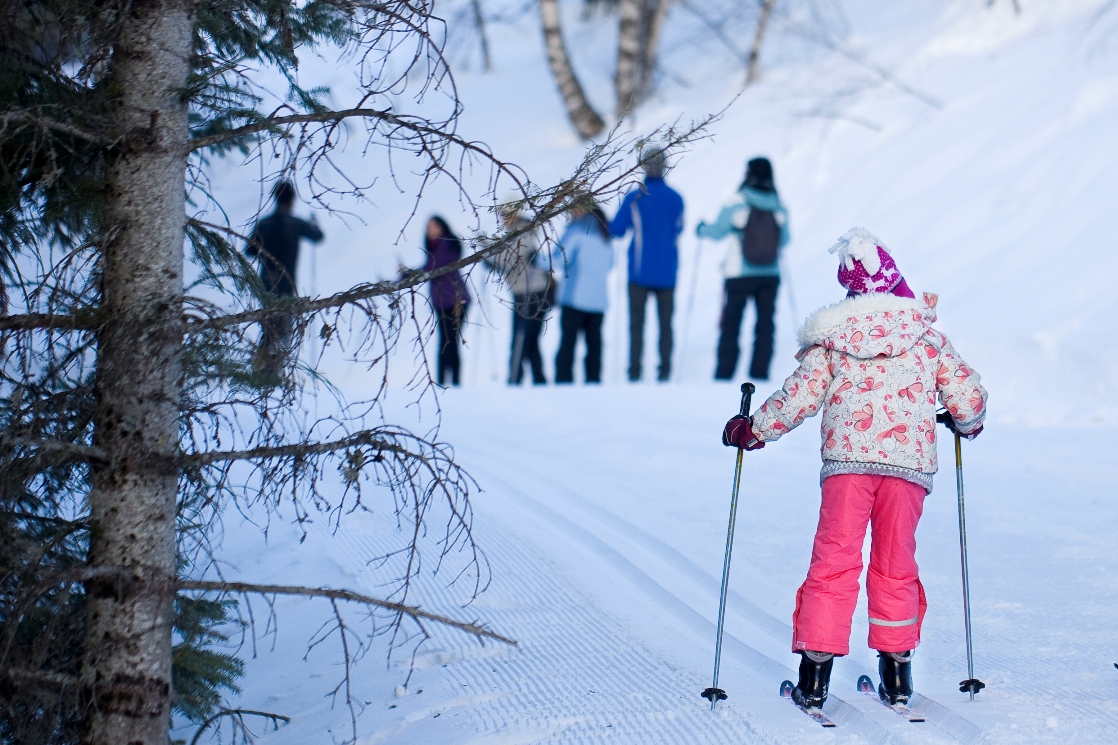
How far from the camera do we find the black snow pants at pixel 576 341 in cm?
1077

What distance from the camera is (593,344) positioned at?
10938 millimetres

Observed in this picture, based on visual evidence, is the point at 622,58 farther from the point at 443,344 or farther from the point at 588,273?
the point at 443,344

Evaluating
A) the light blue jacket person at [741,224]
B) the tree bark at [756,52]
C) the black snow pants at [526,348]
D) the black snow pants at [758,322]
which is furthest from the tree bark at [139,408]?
the tree bark at [756,52]

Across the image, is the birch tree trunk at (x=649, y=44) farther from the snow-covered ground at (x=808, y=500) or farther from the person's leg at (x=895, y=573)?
the person's leg at (x=895, y=573)

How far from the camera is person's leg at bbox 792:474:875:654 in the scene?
3781 mm

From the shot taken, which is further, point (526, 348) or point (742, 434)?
point (526, 348)

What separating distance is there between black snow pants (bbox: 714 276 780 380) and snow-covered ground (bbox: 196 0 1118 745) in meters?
0.33

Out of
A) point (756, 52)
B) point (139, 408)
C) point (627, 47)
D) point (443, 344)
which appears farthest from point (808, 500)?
point (756, 52)

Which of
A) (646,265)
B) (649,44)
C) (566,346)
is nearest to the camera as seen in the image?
(646,265)

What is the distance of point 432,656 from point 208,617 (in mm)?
1110

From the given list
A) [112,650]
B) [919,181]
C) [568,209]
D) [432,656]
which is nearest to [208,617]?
[112,650]

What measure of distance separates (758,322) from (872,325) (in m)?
6.17

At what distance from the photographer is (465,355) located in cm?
1652

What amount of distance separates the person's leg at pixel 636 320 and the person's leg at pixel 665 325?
16cm
